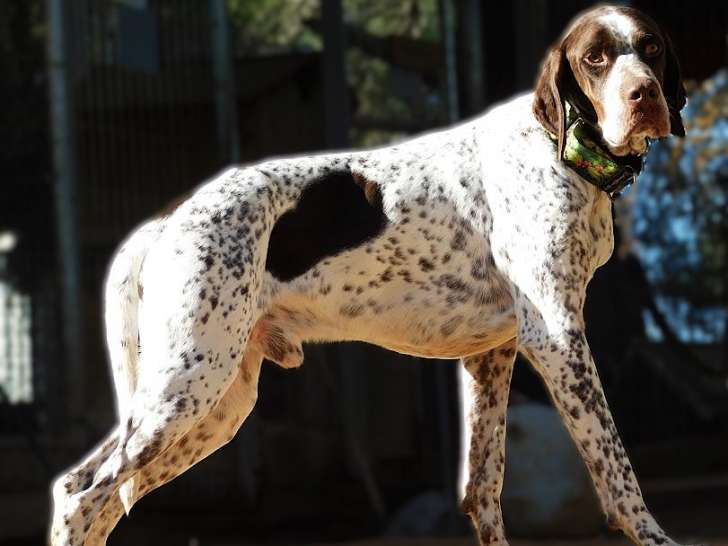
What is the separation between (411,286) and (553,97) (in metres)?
0.68

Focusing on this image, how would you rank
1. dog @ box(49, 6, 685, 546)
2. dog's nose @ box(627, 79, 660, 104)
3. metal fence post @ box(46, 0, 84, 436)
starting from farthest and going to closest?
metal fence post @ box(46, 0, 84, 436)
dog @ box(49, 6, 685, 546)
dog's nose @ box(627, 79, 660, 104)

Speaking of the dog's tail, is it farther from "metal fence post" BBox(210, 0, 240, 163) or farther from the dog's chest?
"metal fence post" BBox(210, 0, 240, 163)

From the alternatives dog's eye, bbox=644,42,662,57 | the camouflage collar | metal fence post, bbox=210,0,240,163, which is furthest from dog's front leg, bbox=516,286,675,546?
metal fence post, bbox=210,0,240,163

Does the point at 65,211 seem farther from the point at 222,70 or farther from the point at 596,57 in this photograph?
the point at 596,57

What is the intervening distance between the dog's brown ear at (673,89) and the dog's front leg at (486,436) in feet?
2.73

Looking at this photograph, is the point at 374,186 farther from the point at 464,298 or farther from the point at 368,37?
the point at 368,37

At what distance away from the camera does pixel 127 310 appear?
4367mm

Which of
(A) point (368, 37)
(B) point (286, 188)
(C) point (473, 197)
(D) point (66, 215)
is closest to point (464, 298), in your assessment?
(C) point (473, 197)

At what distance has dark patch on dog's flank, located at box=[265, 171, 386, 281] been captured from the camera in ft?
14.1

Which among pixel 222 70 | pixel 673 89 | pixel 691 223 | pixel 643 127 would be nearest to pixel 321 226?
pixel 643 127

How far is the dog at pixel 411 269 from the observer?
4090 millimetres

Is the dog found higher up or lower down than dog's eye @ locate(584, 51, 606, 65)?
lower down

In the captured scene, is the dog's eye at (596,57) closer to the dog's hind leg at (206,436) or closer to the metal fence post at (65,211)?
the dog's hind leg at (206,436)

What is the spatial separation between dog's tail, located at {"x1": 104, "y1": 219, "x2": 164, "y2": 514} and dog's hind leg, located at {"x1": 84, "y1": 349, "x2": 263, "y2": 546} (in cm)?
20
